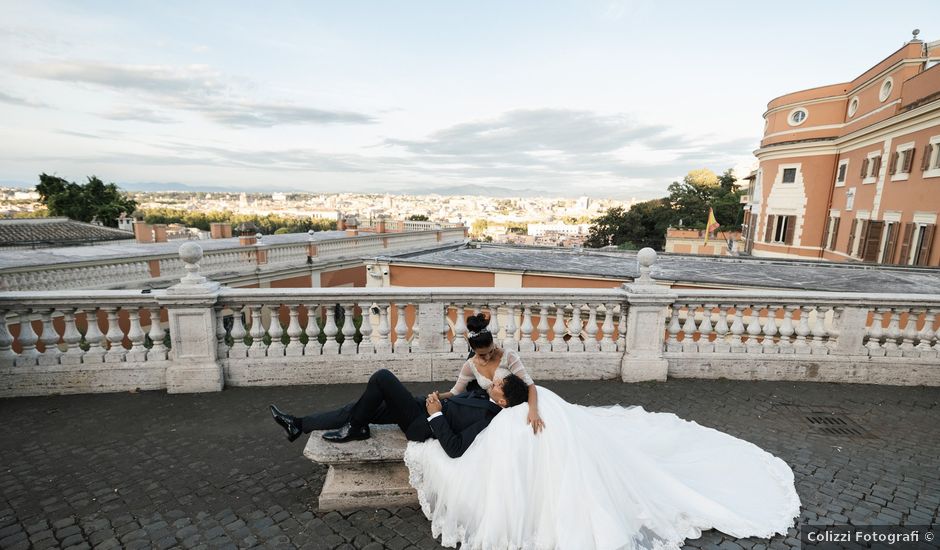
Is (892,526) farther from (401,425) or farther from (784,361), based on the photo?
(401,425)

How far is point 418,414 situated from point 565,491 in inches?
48.7

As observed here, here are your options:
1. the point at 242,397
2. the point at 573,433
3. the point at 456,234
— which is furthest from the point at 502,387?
the point at 456,234

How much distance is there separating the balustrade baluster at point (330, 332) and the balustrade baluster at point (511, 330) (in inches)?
86.7

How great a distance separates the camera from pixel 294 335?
19.3 feet

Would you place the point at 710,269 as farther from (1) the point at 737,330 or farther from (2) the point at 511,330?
(2) the point at 511,330

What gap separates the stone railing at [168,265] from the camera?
482 inches

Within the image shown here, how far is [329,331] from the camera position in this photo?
19.2 feet

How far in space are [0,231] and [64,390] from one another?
91.8ft

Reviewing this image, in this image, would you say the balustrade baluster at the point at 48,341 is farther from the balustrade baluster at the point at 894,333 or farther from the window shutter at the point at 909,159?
the window shutter at the point at 909,159

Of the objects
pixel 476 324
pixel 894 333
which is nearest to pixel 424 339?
pixel 476 324

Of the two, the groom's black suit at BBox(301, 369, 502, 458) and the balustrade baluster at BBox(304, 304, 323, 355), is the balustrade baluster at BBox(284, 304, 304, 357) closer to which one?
the balustrade baluster at BBox(304, 304, 323, 355)

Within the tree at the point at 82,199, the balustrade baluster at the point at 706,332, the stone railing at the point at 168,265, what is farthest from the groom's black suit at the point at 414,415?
the tree at the point at 82,199

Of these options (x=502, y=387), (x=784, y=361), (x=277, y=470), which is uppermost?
(x=502, y=387)

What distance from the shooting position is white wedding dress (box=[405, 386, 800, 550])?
312cm
